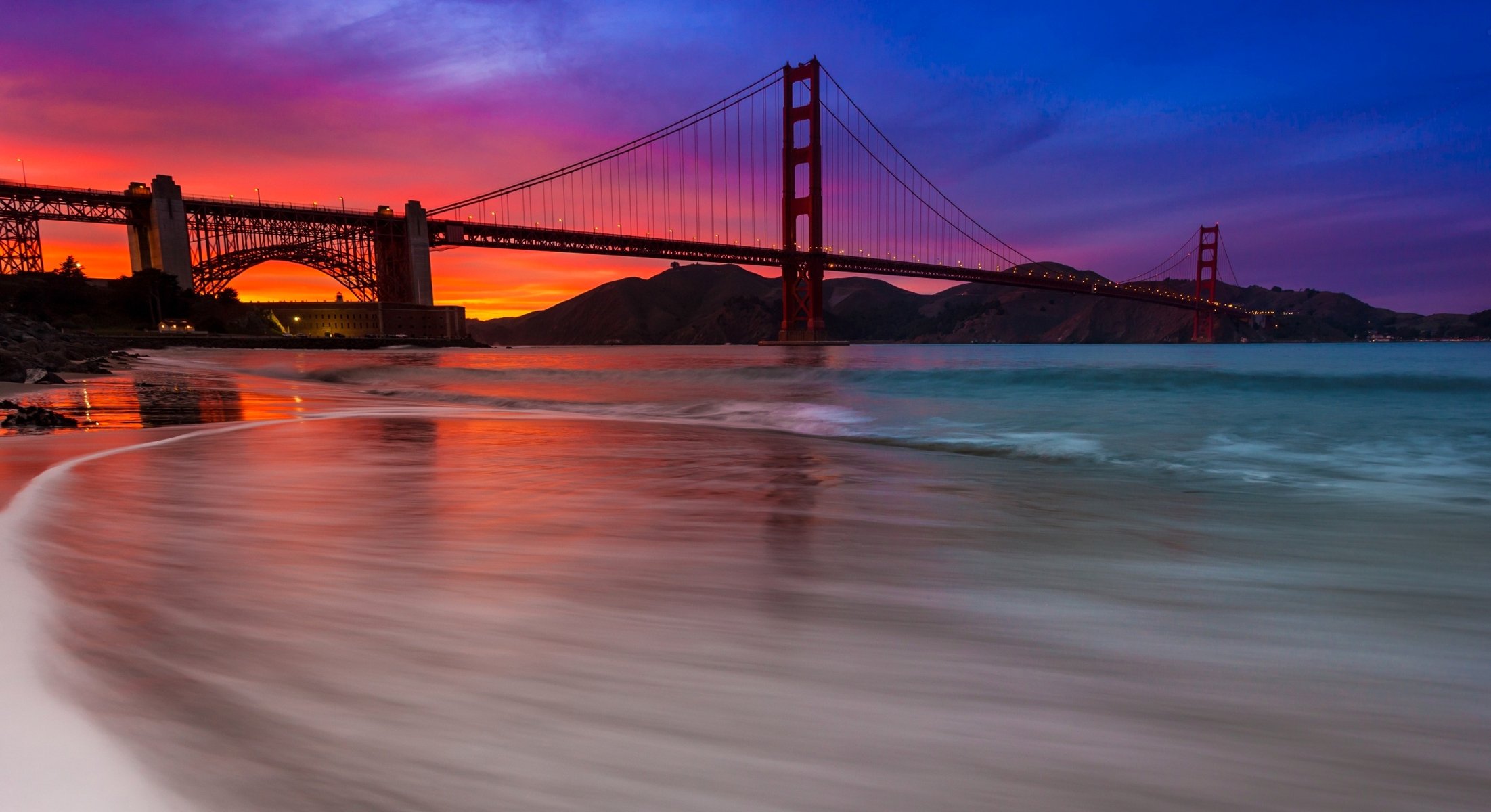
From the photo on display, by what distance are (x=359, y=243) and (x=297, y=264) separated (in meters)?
4.51

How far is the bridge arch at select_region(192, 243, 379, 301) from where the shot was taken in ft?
166

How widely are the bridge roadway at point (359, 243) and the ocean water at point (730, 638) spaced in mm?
39389

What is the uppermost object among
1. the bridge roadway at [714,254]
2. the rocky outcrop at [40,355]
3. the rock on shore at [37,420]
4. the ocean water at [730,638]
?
the bridge roadway at [714,254]

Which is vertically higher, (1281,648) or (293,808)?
(293,808)

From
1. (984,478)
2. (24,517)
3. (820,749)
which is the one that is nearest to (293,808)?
(820,749)

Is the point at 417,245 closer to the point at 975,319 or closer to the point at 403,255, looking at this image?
the point at 403,255

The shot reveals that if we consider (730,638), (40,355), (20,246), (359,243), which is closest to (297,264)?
(359,243)

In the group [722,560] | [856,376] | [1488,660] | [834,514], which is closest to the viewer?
[1488,660]

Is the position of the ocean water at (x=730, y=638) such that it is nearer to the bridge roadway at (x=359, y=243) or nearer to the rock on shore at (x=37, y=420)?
the rock on shore at (x=37, y=420)

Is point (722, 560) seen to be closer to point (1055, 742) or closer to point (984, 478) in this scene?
point (1055, 742)

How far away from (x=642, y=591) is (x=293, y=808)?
41.3 inches

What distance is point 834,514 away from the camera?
2.99 m

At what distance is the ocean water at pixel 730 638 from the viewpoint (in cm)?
98

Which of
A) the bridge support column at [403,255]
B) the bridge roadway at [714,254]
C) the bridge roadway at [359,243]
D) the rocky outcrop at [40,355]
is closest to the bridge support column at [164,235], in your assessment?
the bridge roadway at [359,243]
